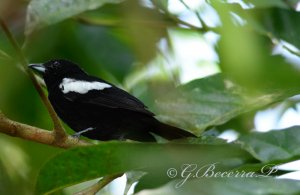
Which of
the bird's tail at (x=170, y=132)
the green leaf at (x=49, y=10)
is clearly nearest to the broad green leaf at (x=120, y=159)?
the green leaf at (x=49, y=10)

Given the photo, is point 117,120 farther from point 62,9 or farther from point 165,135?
point 62,9

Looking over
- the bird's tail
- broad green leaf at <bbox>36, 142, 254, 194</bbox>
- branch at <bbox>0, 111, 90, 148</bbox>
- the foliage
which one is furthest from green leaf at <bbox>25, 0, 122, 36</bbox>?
the bird's tail

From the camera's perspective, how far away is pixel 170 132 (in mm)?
2893

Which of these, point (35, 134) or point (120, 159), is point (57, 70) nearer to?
point (35, 134)

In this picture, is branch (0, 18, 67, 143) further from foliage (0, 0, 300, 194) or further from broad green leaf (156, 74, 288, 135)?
broad green leaf (156, 74, 288, 135)

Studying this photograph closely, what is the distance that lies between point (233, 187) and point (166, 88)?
0.27 meters

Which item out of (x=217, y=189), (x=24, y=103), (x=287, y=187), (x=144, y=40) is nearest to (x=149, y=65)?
(x=144, y=40)

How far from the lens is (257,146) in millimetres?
1860

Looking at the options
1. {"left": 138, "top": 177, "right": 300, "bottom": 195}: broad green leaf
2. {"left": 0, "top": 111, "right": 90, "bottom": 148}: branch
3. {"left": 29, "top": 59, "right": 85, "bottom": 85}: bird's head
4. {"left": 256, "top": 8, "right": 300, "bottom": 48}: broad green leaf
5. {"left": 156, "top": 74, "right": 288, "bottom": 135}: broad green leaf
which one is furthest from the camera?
{"left": 29, "top": 59, "right": 85, "bottom": 85}: bird's head

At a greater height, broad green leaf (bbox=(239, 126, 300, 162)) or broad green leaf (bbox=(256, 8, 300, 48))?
broad green leaf (bbox=(256, 8, 300, 48))

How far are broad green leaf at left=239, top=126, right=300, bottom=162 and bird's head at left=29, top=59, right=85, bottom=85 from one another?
2327mm

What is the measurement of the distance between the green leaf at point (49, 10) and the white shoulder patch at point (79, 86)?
165cm

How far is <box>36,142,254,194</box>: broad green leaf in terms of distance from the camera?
154 cm

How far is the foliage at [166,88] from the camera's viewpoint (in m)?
1.23
